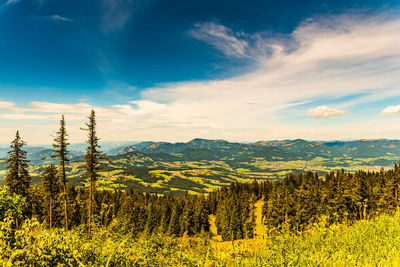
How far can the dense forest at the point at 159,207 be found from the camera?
12.4m

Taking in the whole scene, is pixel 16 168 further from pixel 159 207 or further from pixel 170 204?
pixel 170 204

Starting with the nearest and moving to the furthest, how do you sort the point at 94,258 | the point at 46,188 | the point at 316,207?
1. the point at 94,258
2. the point at 46,188
3. the point at 316,207

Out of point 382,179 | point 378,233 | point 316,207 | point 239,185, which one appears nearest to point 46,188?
point 378,233

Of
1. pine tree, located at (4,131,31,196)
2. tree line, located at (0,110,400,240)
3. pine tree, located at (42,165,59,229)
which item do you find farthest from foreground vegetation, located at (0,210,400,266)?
pine tree, located at (42,165,59,229)

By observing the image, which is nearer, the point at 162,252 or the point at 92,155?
the point at 162,252

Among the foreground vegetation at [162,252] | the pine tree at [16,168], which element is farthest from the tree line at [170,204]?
the foreground vegetation at [162,252]

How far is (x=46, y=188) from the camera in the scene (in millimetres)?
48031

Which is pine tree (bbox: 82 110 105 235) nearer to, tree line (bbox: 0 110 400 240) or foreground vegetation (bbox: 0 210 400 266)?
tree line (bbox: 0 110 400 240)

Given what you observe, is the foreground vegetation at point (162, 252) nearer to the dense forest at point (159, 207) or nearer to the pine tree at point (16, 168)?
the dense forest at point (159, 207)

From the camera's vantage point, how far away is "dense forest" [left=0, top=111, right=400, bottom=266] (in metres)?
12.4

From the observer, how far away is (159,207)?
99.2 meters

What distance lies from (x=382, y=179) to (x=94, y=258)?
112m

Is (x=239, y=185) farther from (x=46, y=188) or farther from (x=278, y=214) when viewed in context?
(x=46, y=188)

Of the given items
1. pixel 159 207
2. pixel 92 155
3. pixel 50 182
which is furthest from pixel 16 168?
pixel 159 207
